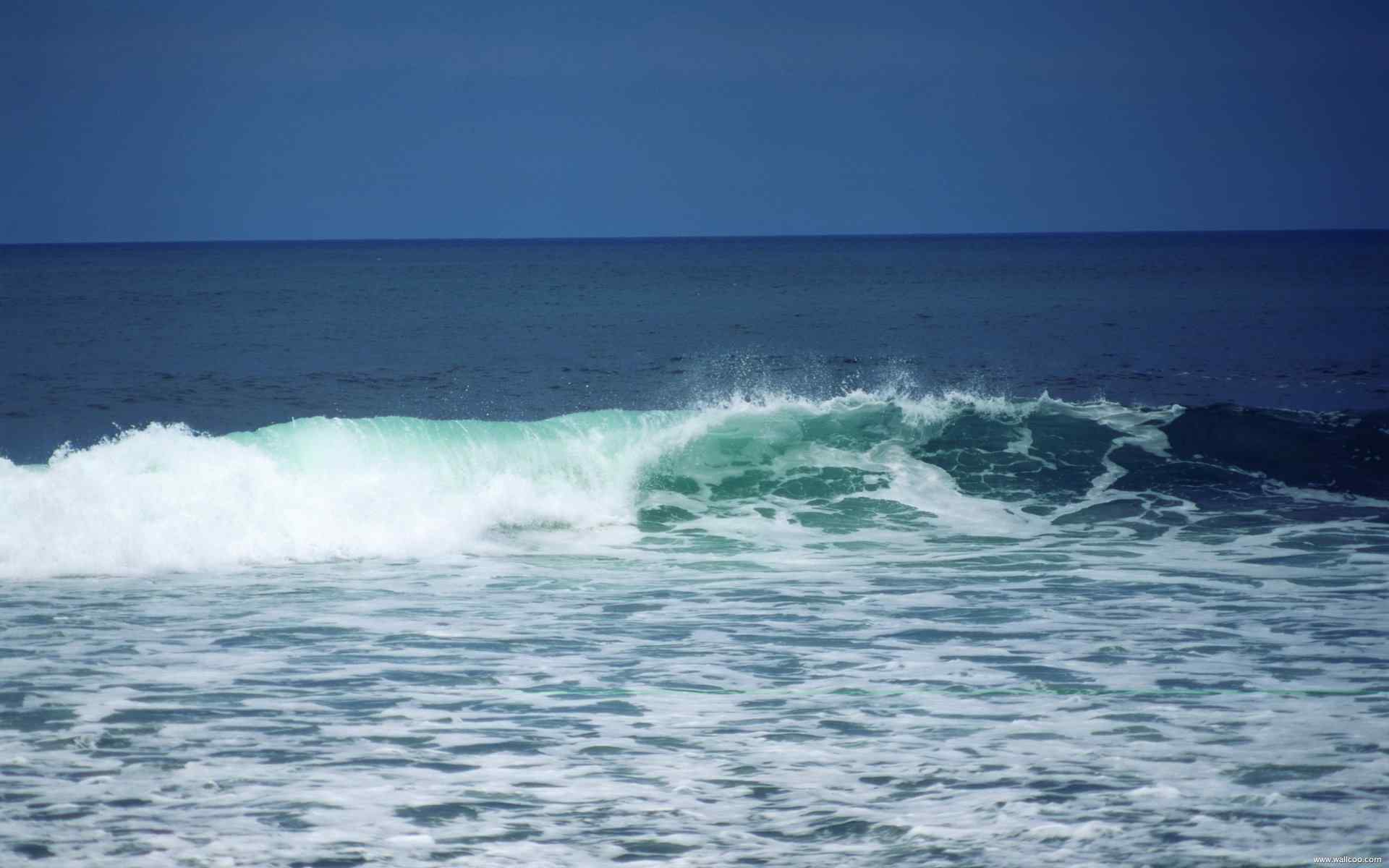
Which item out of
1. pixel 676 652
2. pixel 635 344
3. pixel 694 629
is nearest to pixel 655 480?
pixel 694 629

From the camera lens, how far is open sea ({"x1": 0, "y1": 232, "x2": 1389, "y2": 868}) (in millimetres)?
6625

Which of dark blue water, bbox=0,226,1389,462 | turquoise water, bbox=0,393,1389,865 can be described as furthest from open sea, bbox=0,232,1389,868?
dark blue water, bbox=0,226,1389,462

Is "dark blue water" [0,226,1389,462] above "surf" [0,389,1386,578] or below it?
above

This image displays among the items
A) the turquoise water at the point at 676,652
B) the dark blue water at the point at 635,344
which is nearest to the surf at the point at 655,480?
the turquoise water at the point at 676,652

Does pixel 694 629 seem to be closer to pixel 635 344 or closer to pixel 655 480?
pixel 655 480

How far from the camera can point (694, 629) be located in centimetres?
1092

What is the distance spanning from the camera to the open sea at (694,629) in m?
6.62

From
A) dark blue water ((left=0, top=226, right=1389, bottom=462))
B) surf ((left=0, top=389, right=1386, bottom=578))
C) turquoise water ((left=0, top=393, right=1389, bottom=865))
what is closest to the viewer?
turquoise water ((left=0, top=393, right=1389, bottom=865))

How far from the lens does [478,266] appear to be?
134875mm

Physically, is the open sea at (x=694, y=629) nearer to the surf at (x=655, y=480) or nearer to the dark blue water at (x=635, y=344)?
the surf at (x=655, y=480)

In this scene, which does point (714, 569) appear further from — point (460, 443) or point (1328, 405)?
point (1328, 405)

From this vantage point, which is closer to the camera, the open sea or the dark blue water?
the open sea

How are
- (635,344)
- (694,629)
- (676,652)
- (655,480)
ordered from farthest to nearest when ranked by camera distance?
1. (635,344)
2. (655,480)
3. (694,629)
4. (676,652)

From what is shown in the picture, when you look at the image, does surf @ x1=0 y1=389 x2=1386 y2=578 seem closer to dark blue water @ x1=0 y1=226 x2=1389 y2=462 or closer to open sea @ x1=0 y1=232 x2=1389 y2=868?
open sea @ x1=0 y1=232 x2=1389 y2=868
